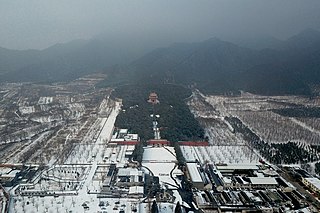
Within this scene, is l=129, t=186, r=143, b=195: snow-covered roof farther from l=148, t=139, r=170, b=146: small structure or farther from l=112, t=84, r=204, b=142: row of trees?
l=112, t=84, r=204, b=142: row of trees

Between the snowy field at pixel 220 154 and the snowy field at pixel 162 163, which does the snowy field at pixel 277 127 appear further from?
the snowy field at pixel 162 163

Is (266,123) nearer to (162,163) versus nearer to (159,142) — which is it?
(159,142)

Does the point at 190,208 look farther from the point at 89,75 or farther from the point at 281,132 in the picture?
the point at 89,75

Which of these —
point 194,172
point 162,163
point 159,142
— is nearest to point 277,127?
point 159,142

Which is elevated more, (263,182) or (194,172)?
(194,172)

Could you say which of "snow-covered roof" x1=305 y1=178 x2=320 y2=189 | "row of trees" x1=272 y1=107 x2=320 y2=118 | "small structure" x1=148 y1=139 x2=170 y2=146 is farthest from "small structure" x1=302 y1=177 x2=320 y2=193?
"row of trees" x1=272 y1=107 x2=320 y2=118

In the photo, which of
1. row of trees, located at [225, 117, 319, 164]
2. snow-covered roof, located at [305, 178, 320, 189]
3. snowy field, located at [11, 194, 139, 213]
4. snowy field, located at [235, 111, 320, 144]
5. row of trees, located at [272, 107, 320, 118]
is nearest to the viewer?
snowy field, located at [11, 194, 139, 213]

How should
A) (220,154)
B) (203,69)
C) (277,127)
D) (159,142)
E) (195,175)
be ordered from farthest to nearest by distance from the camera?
(203,69) < (277,127) < (159,142) < (220,154) < (195,175)

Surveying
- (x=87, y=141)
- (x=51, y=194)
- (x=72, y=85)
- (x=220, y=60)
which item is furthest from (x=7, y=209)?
(x=220, y=60)
